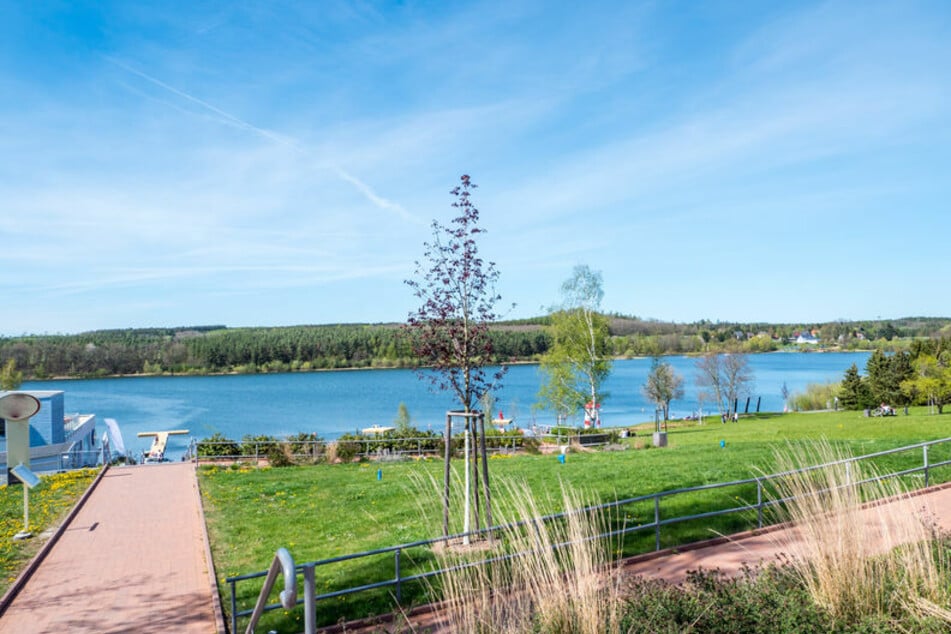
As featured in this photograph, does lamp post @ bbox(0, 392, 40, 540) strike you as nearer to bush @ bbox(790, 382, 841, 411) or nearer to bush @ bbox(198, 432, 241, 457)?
bush @ bbox(198, 432, 241, 457)

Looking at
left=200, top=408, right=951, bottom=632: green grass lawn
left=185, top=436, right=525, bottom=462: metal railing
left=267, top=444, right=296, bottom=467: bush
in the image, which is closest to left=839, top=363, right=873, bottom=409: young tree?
left=200, top=408, right=951, bottom=632: green grass lawn

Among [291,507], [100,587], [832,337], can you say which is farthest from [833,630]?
[832,337]

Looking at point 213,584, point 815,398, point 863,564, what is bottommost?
point 815,398

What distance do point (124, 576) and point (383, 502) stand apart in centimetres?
500

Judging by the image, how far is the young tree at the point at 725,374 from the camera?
2210 inches

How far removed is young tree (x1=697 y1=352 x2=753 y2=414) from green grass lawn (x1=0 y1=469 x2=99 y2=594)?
4770 cm

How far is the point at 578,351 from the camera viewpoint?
3978cm

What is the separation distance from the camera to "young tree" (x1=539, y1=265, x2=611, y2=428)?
131 ft

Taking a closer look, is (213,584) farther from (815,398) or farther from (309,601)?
(815,398)

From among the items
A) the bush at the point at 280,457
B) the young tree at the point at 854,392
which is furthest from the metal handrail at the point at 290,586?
the young tree at the point at 854,392

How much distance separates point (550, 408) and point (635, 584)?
37052mm

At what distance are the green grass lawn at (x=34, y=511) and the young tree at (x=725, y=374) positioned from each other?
47.7 meters

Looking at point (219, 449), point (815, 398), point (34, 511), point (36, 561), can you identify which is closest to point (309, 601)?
point (36, 561)

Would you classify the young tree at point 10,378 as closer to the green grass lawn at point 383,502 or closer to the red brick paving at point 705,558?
the green grass lawn at point 383,502
